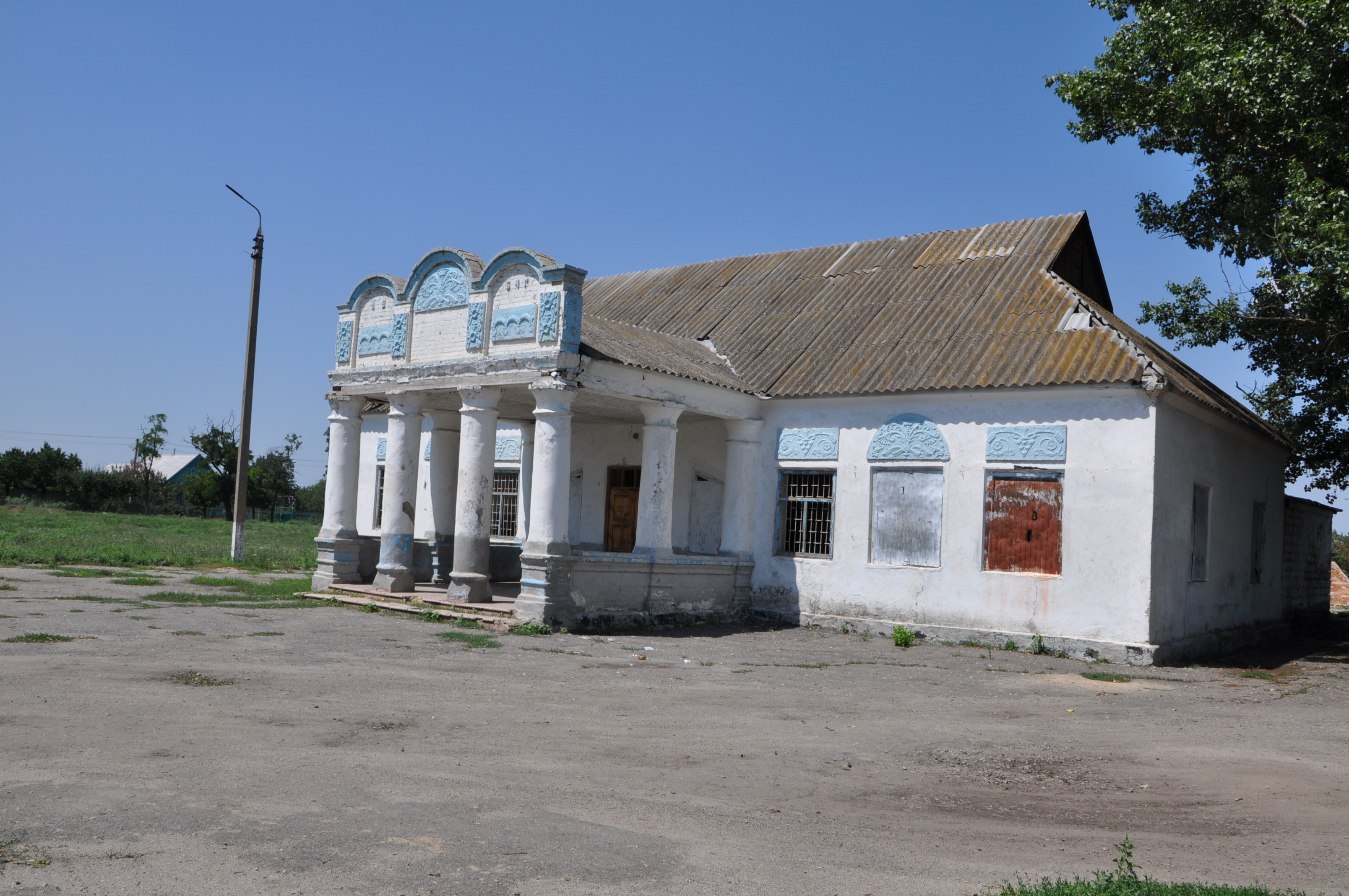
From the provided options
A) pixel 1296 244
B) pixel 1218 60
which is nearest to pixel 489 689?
pixel 1296 244

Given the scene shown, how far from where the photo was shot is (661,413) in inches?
584

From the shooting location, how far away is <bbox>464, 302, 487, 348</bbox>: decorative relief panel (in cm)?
1452

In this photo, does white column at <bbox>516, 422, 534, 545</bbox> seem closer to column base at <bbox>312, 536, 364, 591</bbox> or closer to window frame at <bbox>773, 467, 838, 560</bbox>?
column base at <bbox>312, 536, 364, 591</bbox>

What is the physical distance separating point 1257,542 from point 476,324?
13.9 metres

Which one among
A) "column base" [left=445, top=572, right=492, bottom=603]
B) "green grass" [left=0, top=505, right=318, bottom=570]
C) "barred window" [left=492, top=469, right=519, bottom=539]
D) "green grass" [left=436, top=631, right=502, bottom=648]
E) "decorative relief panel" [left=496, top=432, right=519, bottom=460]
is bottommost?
"green grass" [left=436, top=631, right=502, bottom=648]

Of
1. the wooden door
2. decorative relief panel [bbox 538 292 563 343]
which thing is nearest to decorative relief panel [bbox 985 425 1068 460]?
decorative relief panel [bbox 538 292 563 343]

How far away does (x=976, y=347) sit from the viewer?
15117mm

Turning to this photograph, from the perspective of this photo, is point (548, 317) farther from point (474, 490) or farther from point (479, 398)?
point (474, 490)

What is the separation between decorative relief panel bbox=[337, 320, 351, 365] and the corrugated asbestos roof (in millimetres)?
4008

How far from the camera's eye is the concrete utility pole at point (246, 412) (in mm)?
22516

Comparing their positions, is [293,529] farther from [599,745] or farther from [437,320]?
[599,745]

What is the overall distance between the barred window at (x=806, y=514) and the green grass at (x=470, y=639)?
208 inches

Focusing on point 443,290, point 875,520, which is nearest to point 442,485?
point 443,290

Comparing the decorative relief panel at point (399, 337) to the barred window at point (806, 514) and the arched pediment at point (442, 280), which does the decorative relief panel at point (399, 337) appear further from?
the barred window at point (806, 514)
